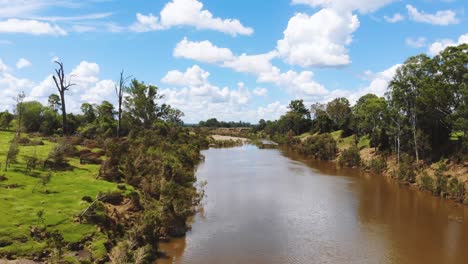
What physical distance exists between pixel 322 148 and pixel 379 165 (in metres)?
21.3

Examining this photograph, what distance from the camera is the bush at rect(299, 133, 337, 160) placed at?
76.8 m

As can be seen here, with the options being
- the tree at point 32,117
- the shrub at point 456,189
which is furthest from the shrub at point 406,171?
the tree at point 32,117

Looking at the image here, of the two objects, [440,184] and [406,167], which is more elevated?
[406,167]

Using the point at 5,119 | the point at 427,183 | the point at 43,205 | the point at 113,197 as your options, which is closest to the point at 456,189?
the point at 427,183

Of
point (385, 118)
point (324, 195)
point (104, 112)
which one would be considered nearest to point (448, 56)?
point (385, 118)

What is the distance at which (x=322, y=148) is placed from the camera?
78.4 m

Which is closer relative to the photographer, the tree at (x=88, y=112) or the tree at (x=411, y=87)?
the tree at (x=411, y=87)

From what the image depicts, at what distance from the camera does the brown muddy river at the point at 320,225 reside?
75.6 ft

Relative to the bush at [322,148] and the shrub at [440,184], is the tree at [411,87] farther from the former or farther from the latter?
the bush at [322,148]

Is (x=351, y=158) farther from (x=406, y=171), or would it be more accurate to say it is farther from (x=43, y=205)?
(x=43, y=205)

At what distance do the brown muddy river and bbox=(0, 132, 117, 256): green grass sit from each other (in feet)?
17.8

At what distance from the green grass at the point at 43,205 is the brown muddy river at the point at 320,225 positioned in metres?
5.41

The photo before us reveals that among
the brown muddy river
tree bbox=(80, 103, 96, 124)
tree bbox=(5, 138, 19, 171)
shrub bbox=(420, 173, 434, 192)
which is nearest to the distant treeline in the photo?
shrub bbox=(420, 173, 434, 192)

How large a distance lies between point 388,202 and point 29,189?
32881 millimetres
